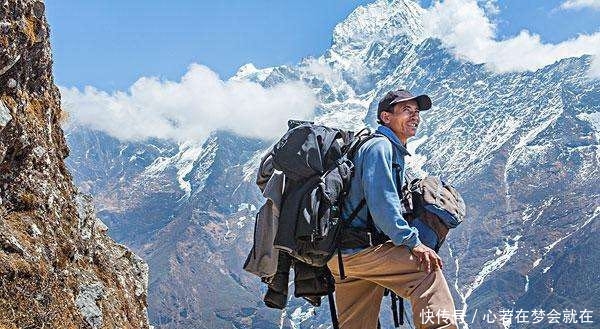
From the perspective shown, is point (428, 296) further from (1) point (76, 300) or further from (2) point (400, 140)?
(1) point (76, 300)

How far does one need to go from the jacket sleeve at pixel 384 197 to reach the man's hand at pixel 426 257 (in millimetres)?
50

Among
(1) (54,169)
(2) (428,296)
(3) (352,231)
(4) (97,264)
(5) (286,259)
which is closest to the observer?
(2) (428,296)

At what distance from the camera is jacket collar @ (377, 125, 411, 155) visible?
6.15 metres

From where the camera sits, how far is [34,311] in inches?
280

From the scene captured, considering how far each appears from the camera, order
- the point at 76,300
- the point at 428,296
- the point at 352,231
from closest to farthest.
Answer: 1. the point at 428,296
2. the point at 352,231
3. the point at 76,300

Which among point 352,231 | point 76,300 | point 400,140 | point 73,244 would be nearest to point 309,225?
point 352,231

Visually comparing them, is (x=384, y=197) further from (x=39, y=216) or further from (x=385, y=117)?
(x=39, y=216)

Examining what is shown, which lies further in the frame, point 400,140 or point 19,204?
point 19,204

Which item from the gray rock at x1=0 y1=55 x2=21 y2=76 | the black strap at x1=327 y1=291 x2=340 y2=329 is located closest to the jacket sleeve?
the black strap at x1=327 y1=291 x2=340 y2=329

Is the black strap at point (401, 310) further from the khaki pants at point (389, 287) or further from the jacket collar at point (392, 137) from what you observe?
the jacket collar at point (392, 137)

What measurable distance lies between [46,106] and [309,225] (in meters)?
7.50

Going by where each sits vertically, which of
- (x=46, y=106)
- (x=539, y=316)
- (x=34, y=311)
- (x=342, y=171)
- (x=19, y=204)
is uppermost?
(x=46, y=106)

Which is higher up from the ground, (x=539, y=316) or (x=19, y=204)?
(x=19, y=204)

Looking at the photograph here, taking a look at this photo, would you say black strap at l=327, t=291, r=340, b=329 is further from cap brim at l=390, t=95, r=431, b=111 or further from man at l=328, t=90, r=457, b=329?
cap brim at l=390, t=95, r=431, b=111
